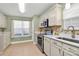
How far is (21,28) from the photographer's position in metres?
6.96

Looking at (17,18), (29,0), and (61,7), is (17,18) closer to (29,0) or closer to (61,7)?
(61,7)

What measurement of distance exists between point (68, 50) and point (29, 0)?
126 cm

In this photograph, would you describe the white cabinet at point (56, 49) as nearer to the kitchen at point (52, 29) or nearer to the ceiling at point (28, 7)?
the kitchen at point (52, 29)

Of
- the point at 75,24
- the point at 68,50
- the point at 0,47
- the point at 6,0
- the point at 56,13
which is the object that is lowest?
the point at 0,47

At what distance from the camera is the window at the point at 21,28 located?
666cm

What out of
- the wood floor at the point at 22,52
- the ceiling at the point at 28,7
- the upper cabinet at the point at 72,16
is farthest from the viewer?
the wood floor at the point at 22,52

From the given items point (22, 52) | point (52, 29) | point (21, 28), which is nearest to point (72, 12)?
point (52, 29)

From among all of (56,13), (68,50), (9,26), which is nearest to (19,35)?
(9,26)

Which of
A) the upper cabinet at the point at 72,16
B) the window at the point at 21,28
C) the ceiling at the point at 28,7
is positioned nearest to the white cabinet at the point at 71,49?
the upper cabinet at the point at 72,16

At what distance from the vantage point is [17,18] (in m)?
6.42

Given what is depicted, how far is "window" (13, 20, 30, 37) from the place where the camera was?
6663 millimetres

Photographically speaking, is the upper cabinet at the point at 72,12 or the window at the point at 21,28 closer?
the upper cabinet at the point at 72,12

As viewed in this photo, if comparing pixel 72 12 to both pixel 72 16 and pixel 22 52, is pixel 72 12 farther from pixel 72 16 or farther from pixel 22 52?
pixel 22 52

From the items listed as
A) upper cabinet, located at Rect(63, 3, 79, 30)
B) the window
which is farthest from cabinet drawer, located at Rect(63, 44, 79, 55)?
the window
